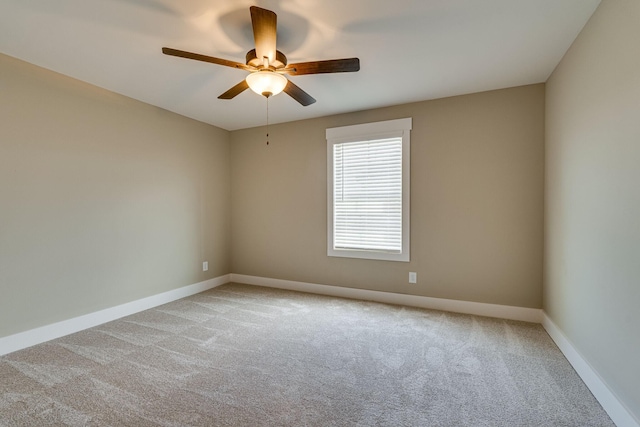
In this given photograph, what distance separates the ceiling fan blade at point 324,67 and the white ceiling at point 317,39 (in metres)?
0.28

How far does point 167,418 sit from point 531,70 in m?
3.89

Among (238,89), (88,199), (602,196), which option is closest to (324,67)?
(238,89)

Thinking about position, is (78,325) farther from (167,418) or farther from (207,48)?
(207,48)

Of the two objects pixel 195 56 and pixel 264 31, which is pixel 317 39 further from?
pixel 195 56

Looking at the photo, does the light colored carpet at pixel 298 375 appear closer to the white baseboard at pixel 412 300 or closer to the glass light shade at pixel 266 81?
the white baseboard at pixel 412 300

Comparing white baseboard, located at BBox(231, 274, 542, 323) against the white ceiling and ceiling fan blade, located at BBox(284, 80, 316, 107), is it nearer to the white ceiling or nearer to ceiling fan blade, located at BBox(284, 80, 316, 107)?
the white ceiling

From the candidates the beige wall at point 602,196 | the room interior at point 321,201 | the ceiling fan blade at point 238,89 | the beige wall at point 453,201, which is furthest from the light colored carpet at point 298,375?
the ceiling fan blade at point 238,89

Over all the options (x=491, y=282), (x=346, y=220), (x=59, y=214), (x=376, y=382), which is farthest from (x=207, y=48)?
(x=491, y=282)

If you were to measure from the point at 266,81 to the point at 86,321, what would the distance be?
115 inches

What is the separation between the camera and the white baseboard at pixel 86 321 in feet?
8.02

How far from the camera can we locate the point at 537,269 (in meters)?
3.00

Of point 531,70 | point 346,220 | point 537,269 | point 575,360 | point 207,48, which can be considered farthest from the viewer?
point 346,220

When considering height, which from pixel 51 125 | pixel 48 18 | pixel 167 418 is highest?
pixel 48 18

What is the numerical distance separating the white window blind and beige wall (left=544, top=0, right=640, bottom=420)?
1570 millimetres
